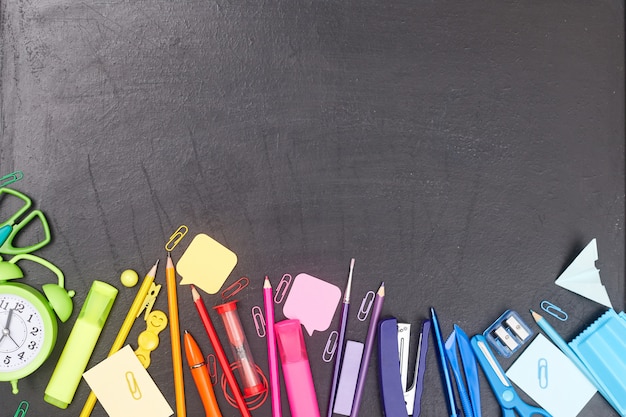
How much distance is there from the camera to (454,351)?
90cm

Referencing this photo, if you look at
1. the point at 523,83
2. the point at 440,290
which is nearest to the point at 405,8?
the point at 523,83

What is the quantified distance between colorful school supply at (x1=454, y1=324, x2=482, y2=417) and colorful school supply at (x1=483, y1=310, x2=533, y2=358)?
4 cm

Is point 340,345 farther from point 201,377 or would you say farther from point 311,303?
point 201,377

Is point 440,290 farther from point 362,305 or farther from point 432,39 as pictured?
point 432,39

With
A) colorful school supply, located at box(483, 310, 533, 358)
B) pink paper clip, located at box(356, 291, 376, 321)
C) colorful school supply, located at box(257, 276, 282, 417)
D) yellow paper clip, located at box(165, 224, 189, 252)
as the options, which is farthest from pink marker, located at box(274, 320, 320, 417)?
colorful school supply, located at box(483, 310, 533, 358)

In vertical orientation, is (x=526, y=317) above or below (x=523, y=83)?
below

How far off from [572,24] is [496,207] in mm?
370

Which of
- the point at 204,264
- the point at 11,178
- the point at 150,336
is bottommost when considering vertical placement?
the point at 150,336

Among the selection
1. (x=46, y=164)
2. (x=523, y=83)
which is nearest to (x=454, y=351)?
(x=523, y=83)

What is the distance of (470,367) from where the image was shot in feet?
2.95

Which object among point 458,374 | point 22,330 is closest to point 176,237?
point 22,330

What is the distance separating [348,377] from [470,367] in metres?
0.21

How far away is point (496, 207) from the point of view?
0.93 metres

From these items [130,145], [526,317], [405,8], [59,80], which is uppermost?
[405,8]
